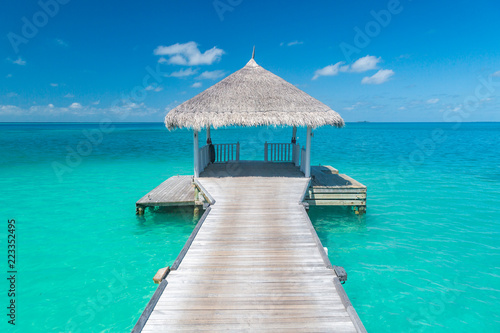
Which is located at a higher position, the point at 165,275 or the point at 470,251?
the point at 165,275

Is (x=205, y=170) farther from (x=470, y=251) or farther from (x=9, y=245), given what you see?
(x=470, y=251)

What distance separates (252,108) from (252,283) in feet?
21.6

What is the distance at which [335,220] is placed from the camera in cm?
970

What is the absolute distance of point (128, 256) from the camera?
727 cm

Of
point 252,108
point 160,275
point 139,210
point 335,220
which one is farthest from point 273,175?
point 160,275

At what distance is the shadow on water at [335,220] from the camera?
887 centimetres

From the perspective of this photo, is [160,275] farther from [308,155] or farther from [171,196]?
[308,155]

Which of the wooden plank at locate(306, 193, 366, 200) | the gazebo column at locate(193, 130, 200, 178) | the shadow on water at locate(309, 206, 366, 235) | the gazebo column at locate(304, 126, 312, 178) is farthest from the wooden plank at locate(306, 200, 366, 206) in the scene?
the gazebo column at locate(193, 130, 200, 178)

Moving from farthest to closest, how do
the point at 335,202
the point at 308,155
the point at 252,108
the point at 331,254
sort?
1. the point at 308,155
2. the point at 335,202
3. the point at 252,108
4. the point at 331,254

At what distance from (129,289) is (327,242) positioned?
536cm

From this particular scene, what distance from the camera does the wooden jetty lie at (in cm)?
346

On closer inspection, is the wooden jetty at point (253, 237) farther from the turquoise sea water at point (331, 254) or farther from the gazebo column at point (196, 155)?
the turquoise sea water at point (331, 254)

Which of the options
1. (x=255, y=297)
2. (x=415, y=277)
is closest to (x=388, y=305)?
(x=415, y=277)

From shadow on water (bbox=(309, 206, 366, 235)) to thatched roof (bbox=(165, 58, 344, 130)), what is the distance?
3.37 meters
